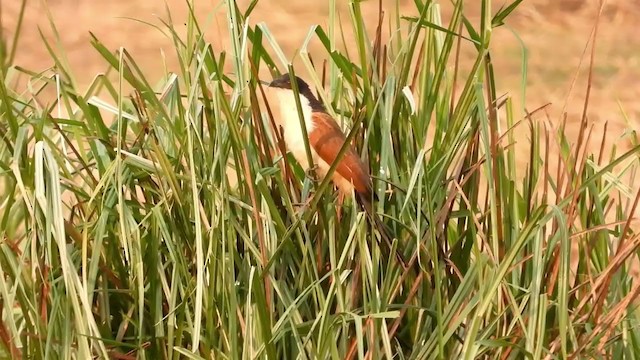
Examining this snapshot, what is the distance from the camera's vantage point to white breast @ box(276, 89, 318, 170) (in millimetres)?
2290

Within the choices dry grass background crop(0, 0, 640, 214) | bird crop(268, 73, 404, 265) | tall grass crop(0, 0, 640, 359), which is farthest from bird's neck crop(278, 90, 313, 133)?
dry grass background crop(0, 0, 640, 214)

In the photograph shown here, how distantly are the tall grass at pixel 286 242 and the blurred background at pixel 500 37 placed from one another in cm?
398

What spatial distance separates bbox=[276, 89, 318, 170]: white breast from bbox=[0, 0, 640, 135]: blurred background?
11.4 ft

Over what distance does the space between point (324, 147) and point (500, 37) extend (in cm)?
485

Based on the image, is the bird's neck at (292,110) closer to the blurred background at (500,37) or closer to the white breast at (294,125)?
the white breast at (294,125)

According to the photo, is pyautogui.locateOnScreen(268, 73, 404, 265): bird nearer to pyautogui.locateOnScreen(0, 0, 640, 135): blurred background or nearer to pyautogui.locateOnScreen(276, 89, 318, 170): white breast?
pyautogui.locateOnScreen(276, 89, 318, 170): white breast

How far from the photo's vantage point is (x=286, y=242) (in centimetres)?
182

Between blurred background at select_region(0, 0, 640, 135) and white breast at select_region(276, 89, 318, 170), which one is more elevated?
blurred background at select_region(0, 0, 640, 135)

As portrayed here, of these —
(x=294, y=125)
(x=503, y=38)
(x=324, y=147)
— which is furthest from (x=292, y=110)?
(x=503, y=38)

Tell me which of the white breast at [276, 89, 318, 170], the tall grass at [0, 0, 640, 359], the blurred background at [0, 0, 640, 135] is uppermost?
the blurred background at [0, 0, 640, 135]

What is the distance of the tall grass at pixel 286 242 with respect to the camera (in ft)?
5.78

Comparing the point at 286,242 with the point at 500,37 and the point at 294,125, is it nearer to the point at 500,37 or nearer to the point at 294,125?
the point at 294,125

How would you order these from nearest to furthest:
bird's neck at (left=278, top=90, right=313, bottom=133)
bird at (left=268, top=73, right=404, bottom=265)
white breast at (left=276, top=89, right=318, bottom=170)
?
bird at (left=268, top=73, right=404, bottom=265)
white breast at (left=276, top=89, right=318, bottom=170)
bird's neck at (left=278, top=90, right=313, bottom=133)

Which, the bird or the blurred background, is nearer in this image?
the bird
